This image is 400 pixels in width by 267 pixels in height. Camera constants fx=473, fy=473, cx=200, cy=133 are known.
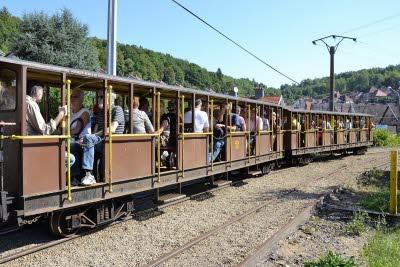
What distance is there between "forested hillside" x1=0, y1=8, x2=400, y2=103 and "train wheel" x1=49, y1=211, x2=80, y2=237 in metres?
6.27

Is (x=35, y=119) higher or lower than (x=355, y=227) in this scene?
higher

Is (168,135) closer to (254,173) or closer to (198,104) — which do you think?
(198,104)

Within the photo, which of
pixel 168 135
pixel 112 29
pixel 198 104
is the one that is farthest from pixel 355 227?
pixel 112 29

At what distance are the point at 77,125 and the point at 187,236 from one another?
8.62 ft

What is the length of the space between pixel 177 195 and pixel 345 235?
3.52 meters

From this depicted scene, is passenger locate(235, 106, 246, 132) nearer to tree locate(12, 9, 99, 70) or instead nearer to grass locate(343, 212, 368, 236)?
grass locate(343, 212, 368, 236)

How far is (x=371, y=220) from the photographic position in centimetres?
927

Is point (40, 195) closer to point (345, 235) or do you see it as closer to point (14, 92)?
point (14, 92)

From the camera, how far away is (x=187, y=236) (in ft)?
26.5

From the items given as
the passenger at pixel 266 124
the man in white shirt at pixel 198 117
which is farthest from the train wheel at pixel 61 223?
the passenger at pixel 266 124

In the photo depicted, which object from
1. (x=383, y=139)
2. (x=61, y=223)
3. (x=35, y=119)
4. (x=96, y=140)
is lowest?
(x=61, y=223)

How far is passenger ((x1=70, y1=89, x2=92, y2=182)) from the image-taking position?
7.46 metres

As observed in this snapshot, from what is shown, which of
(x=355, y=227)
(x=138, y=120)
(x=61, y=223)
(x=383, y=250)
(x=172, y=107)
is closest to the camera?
(x=383, y=250)

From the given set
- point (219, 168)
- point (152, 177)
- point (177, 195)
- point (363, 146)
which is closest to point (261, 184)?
point (219, 168)
